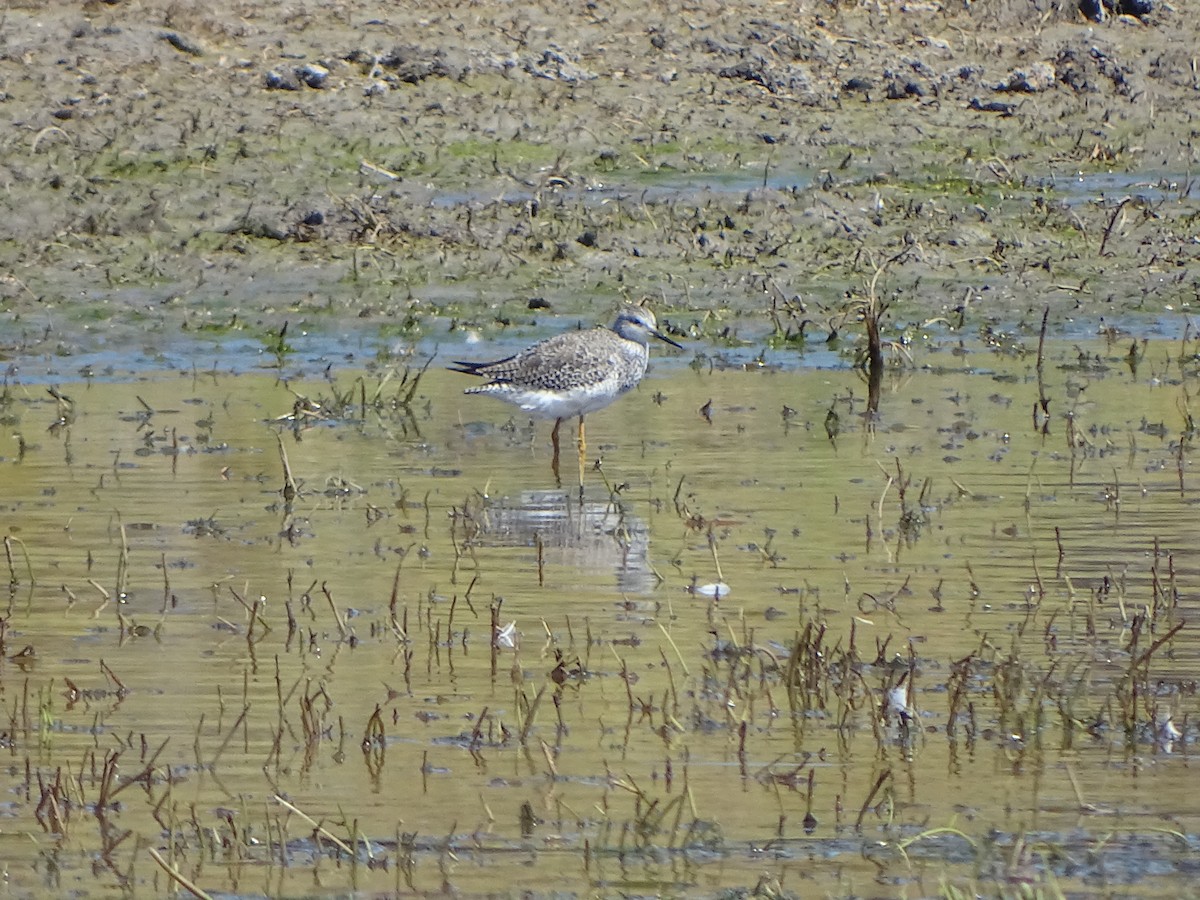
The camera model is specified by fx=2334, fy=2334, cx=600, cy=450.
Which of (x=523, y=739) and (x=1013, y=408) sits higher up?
(x=523, y=739)

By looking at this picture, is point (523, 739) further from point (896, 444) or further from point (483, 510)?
point (896, 444)

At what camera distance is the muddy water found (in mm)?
6074

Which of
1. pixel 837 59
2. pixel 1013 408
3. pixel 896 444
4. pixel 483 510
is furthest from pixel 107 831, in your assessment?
pixel 837 59

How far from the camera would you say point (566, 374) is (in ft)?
41.6

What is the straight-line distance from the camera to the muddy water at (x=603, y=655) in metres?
6.07

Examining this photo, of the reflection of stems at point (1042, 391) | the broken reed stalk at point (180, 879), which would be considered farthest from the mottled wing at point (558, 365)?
the broken reed stalk at point (180, 879)

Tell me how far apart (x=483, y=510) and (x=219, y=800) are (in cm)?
419

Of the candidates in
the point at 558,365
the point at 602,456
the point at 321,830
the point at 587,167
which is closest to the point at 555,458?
the point at 602,456

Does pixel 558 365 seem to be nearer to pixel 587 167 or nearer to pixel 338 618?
pixel 338 618

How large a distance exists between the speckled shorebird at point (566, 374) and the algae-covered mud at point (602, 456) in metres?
0.31

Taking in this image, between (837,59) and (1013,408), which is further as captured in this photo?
(837,59)

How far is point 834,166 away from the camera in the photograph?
20547 millimetres

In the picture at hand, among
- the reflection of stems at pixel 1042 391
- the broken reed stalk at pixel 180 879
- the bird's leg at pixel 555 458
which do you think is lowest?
the bird's leg at pixel 555 458

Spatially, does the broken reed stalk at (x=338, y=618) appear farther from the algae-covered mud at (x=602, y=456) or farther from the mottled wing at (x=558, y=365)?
the mottled wing at (x=558, y=365)
